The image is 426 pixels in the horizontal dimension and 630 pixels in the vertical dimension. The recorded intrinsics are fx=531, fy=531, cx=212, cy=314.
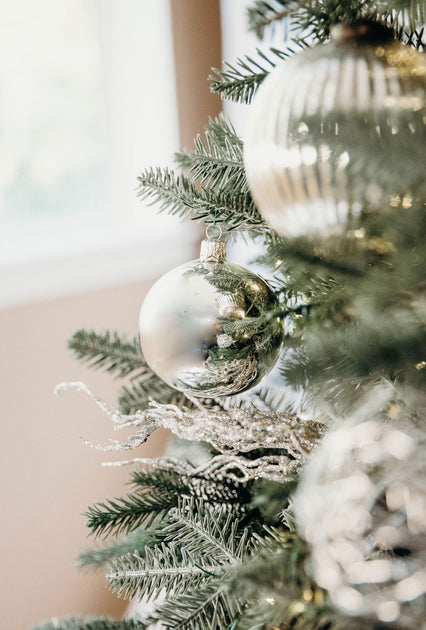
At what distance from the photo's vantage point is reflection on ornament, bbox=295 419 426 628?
0.68 feet

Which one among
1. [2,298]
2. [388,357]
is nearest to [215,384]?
[388,357]

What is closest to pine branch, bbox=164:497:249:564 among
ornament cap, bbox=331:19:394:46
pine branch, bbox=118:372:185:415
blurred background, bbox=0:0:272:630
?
pine branch, bbox=118:372:185:415

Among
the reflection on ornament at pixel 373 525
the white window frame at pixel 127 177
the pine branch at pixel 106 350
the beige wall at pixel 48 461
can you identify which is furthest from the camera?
the white window frame at pixel 127 177

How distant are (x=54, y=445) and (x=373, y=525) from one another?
38.2 inches

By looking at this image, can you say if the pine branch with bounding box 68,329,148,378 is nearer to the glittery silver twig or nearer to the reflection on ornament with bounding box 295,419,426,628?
the glittery silver twig

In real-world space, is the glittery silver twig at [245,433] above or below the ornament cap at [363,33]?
below

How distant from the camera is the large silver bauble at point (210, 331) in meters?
0.40

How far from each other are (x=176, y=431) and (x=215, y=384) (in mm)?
52

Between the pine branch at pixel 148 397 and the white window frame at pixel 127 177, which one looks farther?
the white window frame at pixel 127 177

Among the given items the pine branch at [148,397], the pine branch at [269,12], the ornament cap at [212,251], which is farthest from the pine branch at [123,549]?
the pine branch at [269,12]

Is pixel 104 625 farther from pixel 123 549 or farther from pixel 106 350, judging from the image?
pixel 106 350

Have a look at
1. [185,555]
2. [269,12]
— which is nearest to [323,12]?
[269,12]

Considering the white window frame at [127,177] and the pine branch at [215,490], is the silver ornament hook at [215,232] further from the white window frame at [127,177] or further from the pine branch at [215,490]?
the white window frame at [127,177]

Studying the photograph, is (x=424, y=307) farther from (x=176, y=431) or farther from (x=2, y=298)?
(x=2, y=298)
